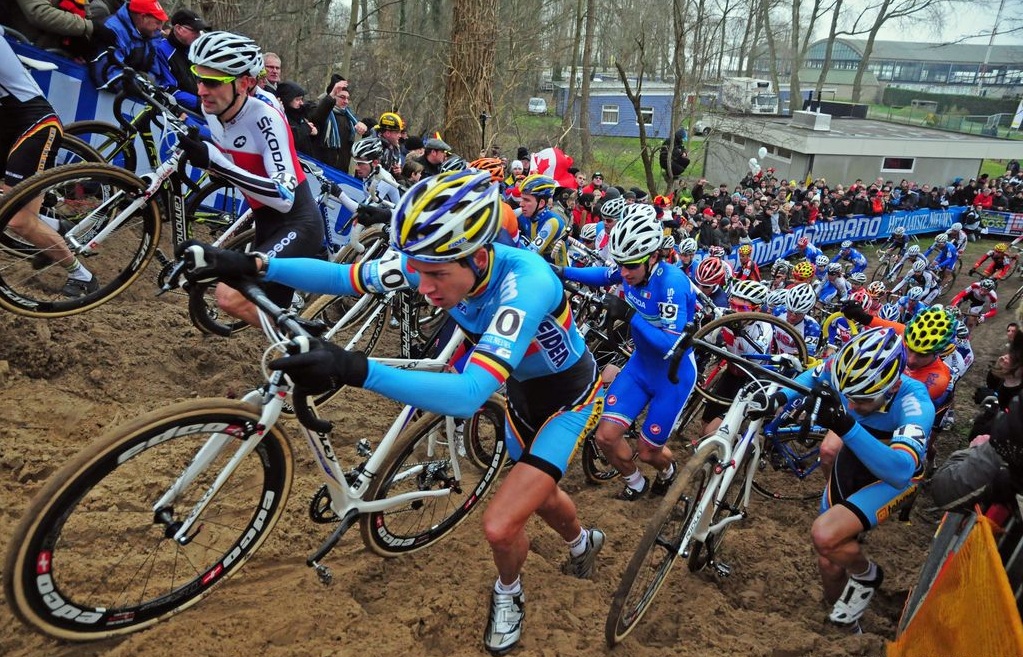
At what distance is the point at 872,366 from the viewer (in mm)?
4219

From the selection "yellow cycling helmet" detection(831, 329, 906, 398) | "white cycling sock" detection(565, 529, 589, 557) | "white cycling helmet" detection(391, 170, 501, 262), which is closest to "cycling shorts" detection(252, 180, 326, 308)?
"white cycling helmet" detection(391, 170, 501, 262)

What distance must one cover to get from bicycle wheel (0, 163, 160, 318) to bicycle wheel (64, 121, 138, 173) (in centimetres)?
108

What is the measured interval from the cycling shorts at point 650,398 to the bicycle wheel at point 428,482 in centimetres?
Answer: 152

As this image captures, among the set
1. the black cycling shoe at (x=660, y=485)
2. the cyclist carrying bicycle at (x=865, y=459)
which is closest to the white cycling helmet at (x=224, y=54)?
the cyclist carrying bicycle at (x=865, y=459)

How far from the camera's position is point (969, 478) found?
3676 millimetres

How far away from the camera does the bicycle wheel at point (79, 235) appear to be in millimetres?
4828

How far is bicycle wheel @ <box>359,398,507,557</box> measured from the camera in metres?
4.01

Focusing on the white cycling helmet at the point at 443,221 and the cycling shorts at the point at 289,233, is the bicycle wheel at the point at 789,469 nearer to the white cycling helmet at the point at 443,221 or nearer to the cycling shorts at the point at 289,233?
the white cycling helmet at the point at 443,221

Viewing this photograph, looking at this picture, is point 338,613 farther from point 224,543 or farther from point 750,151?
point 750,151

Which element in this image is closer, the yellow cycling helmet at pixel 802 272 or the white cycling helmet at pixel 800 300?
the white cycling helmet at pixel 800 300

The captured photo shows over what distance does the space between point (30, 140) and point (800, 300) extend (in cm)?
924

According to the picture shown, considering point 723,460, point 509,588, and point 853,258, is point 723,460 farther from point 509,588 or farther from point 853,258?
point 853,258

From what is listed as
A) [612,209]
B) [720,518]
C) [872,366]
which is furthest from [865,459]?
[612,209]

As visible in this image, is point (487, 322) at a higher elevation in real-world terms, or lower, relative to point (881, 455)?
higher
